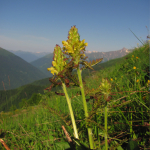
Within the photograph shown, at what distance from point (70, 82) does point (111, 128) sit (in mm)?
1469

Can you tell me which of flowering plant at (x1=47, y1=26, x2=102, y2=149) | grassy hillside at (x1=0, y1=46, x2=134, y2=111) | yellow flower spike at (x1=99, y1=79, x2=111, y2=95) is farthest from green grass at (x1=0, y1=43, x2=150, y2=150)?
grassy hillside at (x1=0, y1=46, x2=134, y2=111)

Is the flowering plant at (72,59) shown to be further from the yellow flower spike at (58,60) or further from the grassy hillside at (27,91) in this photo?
the grassy hillside at (27,91)

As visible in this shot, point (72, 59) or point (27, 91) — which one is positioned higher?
point (72, 59)

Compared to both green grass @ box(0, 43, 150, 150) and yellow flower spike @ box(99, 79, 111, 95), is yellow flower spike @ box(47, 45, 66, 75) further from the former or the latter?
yellow flower spike @ box(99, 79, 111, 95)

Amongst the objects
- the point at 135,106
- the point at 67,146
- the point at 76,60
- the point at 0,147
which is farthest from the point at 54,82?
the point at 0,147

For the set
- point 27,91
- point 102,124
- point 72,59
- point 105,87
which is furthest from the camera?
point 27,91

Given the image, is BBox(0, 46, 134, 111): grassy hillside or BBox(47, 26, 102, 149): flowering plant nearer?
BBox(47, 26, 102, 149): flowering plant

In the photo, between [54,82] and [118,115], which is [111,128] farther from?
[54,82]

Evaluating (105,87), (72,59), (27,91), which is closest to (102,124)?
(105,87)

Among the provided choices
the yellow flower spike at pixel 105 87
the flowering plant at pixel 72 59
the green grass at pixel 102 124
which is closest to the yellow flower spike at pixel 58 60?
the flowering plant at pixel 72 59

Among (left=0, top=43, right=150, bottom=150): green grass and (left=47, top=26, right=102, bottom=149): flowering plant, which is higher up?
(left=47, top=26, right=102, bottom=149): flowering plant

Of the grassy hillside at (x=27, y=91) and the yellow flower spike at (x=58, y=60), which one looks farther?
the grassy hillside at (x=27, y=91)

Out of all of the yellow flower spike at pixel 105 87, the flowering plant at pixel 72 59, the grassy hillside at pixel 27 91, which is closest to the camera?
the flowering plant at pixel 72 59

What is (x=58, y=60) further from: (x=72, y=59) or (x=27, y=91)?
(x=27, y=91)
